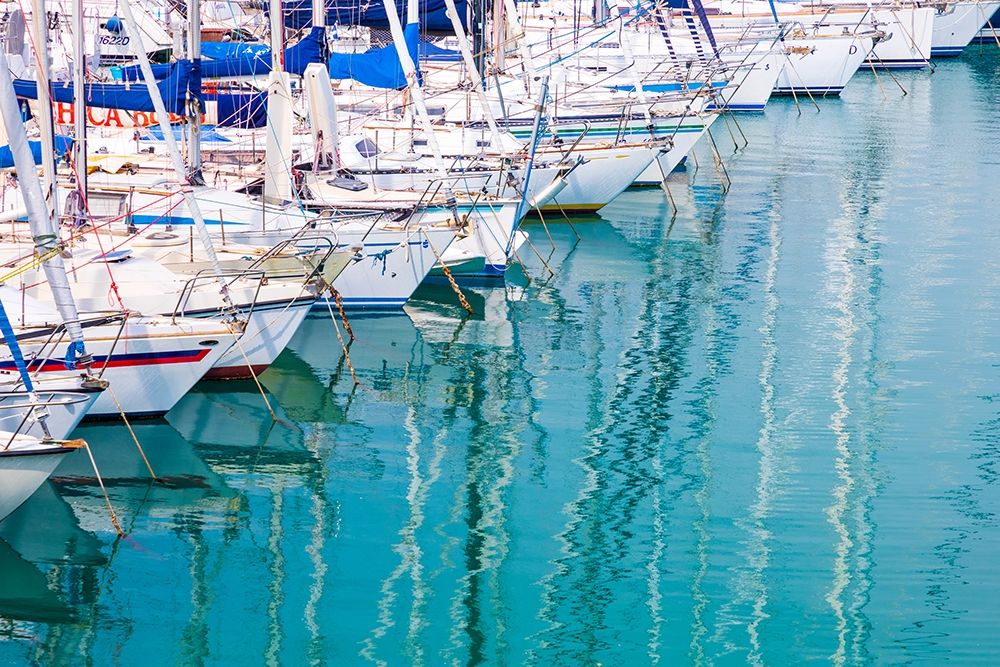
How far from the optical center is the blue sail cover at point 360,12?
4050 centimetres

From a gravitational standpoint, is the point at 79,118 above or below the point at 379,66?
below

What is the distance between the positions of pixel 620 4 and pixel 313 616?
5338 cm

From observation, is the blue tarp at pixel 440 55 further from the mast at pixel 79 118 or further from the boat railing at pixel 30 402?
the boat railing at pixel 30 402

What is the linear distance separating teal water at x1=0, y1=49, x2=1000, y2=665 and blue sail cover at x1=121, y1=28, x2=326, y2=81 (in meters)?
6.20

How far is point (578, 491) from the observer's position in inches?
857

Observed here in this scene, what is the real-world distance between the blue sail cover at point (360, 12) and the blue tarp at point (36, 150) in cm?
1293

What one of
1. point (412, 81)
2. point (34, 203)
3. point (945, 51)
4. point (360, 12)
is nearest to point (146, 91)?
point (412, 81)

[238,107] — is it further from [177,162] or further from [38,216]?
[38,216]

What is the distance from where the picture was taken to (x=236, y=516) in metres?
20.8

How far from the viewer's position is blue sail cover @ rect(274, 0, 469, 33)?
40.5 meters

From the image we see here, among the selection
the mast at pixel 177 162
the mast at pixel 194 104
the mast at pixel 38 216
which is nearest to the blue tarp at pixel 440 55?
the mast at pixel 194 104

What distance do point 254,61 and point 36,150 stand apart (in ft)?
26.9

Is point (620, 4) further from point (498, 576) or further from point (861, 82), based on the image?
point (498, 576)

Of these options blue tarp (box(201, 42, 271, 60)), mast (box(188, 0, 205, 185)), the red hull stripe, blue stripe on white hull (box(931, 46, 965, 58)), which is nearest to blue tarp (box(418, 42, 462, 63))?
blue tarp (box(201, 42, 271, 60))
